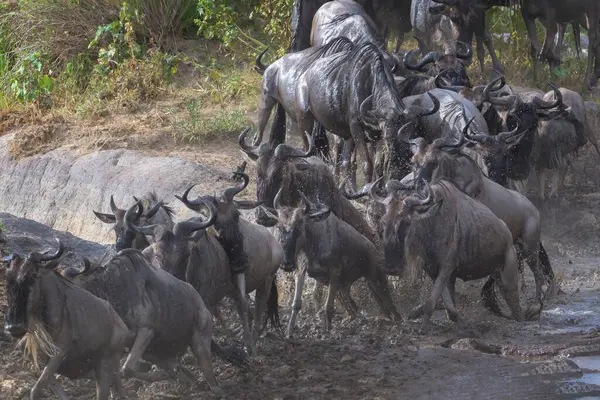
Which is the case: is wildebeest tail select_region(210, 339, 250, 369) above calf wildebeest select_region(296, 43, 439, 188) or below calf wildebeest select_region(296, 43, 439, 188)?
below

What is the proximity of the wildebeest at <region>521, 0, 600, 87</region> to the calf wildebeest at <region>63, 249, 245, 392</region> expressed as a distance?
929 centimetres

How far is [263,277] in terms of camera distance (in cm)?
1011

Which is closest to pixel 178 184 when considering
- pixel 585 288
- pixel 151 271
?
pixel 585 288

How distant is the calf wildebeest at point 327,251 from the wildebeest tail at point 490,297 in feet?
2.64

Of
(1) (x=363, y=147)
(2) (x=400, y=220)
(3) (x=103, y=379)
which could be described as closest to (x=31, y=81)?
(1) (x=363, y=147)

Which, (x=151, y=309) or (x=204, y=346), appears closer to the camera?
(x=151, y=309)

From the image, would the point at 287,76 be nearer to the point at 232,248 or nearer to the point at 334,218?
the point at 334,218

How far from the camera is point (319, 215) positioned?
33.6ft

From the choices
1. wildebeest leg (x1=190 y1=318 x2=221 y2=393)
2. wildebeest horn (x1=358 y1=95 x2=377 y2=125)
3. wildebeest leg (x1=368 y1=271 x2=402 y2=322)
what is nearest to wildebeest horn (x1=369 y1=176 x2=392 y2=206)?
wildebeest leg (x1=368 y1=271 x2=402 y2=322)

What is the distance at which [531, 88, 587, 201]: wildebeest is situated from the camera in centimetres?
1430

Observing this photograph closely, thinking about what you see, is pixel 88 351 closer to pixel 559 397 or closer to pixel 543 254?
pixel 559 397

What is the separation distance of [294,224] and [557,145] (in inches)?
199

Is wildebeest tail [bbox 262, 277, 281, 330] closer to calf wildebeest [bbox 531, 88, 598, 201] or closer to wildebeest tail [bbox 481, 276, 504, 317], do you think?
wildebeest tail [bbox 481, 276, 504, 317]

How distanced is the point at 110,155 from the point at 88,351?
7218 millimetres
